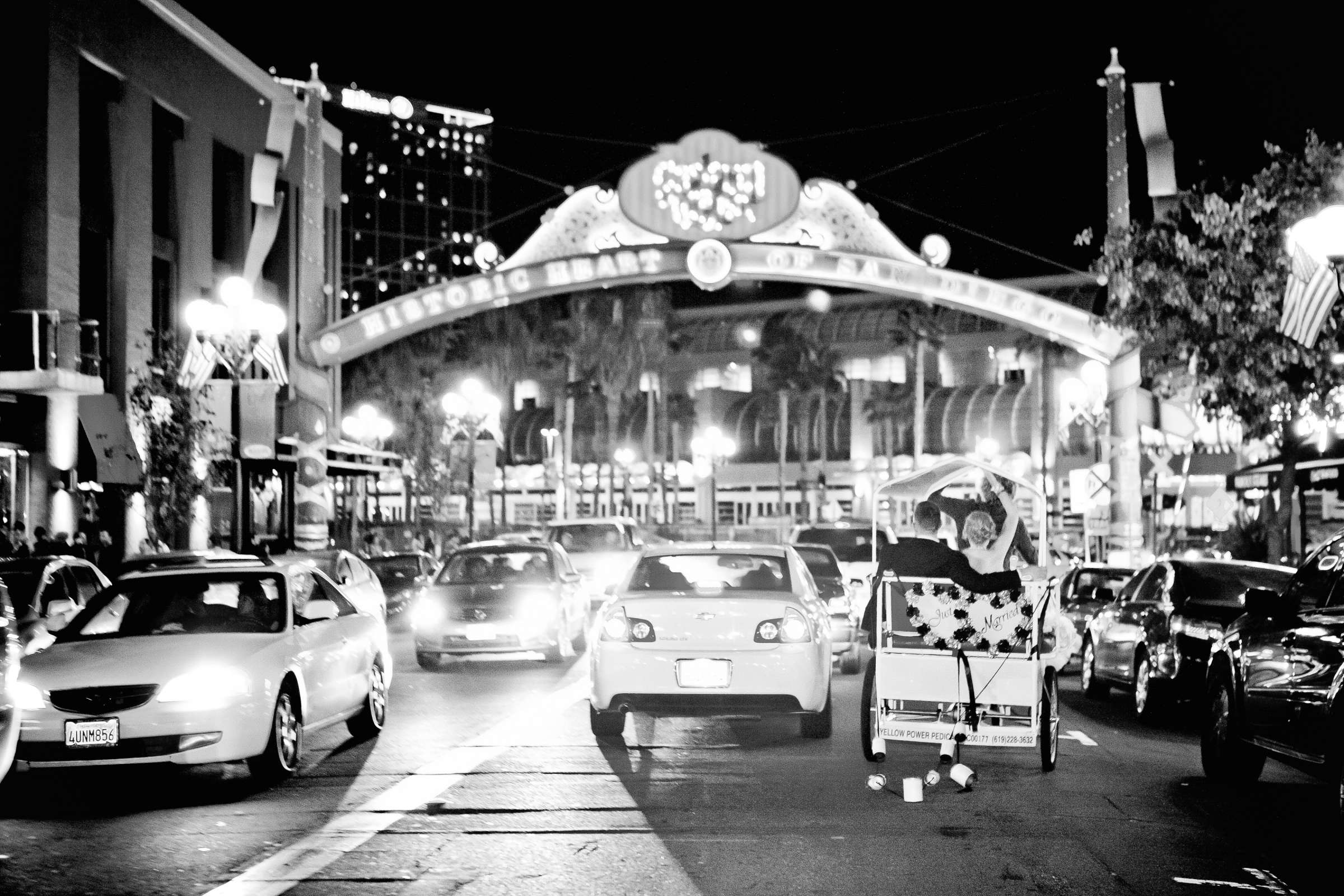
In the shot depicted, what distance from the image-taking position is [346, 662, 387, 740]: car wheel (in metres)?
12.6

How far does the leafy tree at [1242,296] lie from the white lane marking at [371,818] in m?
12.2

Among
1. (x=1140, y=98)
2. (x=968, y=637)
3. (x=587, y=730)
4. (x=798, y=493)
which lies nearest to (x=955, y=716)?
(x=968, y=637)

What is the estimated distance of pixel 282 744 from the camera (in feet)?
34.3

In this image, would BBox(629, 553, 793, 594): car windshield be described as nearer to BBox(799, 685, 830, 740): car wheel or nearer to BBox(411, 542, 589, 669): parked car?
BBox(799, 685, 830, 740): car wheel

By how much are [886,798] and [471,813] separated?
2470mm

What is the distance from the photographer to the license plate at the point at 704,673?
11477 mm

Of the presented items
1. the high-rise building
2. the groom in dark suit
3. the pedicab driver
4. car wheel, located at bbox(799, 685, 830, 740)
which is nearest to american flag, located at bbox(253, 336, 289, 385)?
car wheel, located at bbox(799, 685, 830, 740)

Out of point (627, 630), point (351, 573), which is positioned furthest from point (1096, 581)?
point (627, 630)

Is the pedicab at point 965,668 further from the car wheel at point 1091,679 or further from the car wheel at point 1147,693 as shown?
the car wheel at point 1091,679

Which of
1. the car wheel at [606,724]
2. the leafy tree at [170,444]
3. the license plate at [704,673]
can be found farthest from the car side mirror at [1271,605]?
the leafy tree at [170,444]

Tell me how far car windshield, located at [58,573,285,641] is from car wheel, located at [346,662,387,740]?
1.32 m

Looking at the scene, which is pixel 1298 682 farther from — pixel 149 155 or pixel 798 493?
pixel 798 493

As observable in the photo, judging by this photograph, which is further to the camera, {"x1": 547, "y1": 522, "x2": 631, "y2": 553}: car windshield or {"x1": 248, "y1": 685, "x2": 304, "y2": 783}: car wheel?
{"x1": 547, "y1": 522, "x2": 631, "y2": 553}: car windshield

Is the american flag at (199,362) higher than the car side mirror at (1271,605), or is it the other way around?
the american flag at (199,362)
